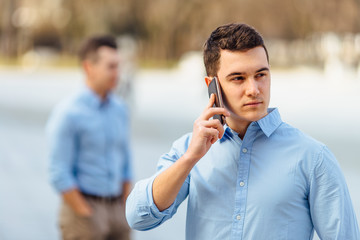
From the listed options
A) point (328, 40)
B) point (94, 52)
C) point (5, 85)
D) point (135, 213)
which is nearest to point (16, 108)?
point (5, 85)

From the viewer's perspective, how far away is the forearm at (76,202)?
12.4 feet

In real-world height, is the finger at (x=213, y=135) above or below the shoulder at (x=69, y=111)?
above

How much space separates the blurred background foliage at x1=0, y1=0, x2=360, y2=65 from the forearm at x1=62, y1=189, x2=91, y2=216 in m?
9.18

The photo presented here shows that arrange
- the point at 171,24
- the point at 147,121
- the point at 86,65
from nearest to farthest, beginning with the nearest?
the point at 86,65 → the point at 147,121 → the point at 171,24

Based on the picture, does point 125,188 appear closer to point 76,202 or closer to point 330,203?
point 76,202

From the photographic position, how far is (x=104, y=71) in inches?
164

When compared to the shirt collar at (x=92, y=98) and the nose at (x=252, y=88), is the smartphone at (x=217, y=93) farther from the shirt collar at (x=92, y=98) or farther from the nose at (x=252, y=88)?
the shirt collar at (x=92, y=98)

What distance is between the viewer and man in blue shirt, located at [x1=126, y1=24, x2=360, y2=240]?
1865mm

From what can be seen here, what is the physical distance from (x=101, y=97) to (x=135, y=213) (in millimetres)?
2134

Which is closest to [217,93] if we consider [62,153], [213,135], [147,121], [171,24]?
[213,135]

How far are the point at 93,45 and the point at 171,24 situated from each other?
15.4 metres

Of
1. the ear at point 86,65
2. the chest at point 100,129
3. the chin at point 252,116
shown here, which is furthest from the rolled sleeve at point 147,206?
the ear at point 86,65

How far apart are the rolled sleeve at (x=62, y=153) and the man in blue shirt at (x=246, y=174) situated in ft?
5.86

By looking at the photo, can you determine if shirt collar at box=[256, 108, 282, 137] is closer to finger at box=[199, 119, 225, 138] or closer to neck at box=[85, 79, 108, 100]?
finger at box=[199, 119, 225, 138]
